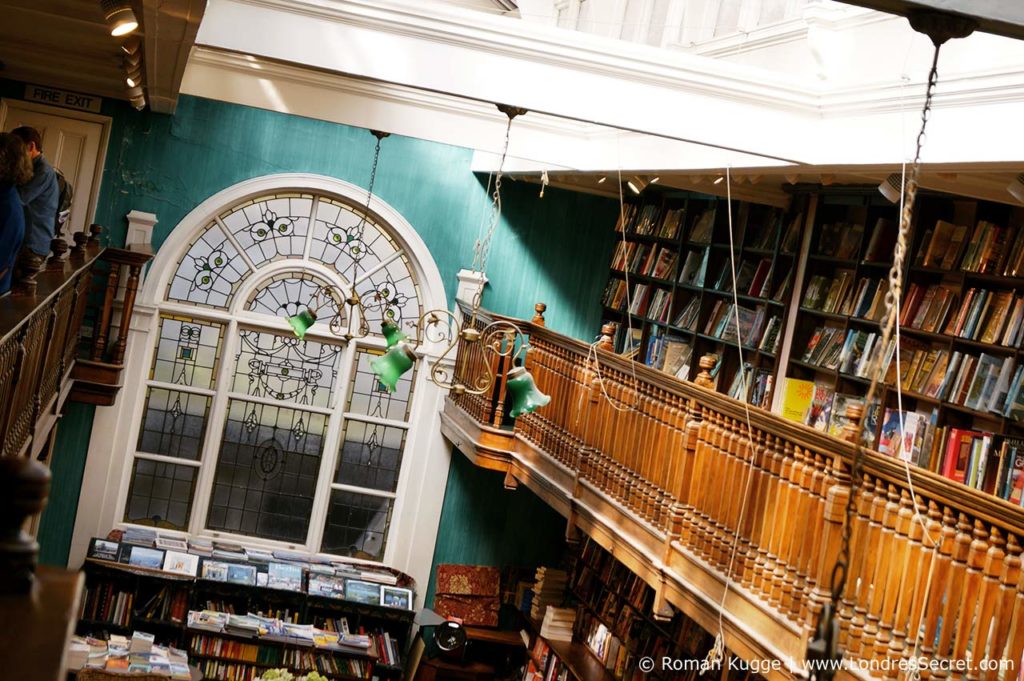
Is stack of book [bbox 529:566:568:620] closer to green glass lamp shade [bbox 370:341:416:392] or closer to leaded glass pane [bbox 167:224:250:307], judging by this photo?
leaded glass pane [bbox 167:224:250:307]

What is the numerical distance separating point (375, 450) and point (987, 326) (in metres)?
6.56

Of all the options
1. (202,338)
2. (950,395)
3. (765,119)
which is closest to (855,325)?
(950,395)

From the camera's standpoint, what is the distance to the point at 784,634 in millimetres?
4715

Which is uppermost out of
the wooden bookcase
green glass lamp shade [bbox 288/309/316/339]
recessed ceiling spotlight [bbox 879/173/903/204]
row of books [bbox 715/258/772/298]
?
recessed ceiling spotlight [bbox 879/173/903/204]

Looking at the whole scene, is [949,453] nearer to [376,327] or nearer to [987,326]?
[987,326]

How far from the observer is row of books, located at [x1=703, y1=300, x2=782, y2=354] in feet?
26.3

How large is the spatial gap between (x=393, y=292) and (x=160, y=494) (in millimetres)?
2995

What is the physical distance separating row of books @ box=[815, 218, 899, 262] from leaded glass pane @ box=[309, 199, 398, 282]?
4.69 m

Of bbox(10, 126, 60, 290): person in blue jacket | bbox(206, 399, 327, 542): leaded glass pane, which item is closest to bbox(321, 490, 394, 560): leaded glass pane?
bbox(206, 399, 327, 542): leaded glass pane

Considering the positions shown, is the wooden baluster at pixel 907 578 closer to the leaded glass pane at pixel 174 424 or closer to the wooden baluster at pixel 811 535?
the wooden baluster at pixel 811 535

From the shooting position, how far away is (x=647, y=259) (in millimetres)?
10172

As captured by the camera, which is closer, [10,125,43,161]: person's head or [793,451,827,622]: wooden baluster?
[793,451,827,622]: wooden baluster

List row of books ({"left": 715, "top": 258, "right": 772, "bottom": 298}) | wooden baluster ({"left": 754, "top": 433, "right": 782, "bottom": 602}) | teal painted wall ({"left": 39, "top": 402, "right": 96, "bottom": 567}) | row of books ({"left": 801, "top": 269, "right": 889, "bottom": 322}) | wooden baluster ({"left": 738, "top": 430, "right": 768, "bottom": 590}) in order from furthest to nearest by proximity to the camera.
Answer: teal painted wall ({"left": 39, "top": 402, "right": 96, "bottom": 567}) → row of books ({"left": 715, "top": 258, "right": 772, "bottom": 298}) → row of books ({"left": 801, "top": 269, "right": 889, "bottom": 322}) → wooden baluster ({"left": 738, "top": 430, "right": 768, "bottom": 590}) → wooden baluster ({"left": 754, "top": 433, "right": 782, "bottom": 602})

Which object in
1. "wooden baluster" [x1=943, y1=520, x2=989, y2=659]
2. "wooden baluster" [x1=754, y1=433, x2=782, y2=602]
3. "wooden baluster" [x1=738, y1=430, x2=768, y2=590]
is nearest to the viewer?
"wooden baluster" [x1=943, y1=520, x2=989, y2=659]
